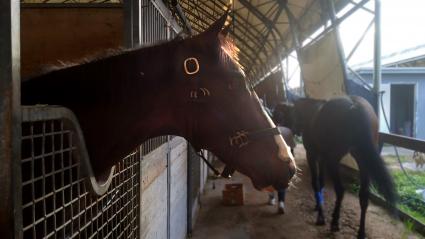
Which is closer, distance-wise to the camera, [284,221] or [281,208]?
[284,221]

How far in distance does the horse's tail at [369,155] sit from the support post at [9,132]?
4.71 meters

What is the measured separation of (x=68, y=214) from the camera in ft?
4.26

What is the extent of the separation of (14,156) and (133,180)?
4.08 feet

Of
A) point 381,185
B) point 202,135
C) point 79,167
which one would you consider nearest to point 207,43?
point 202,135

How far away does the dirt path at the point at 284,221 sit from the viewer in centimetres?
515

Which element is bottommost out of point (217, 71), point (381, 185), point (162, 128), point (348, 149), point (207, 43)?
point (381, 185)

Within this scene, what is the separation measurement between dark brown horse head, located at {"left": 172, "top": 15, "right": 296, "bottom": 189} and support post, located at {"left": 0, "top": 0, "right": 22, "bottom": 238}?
79cm

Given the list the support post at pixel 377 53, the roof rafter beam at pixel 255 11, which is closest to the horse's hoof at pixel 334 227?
the support post at pixel 377 53

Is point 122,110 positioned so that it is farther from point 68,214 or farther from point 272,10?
point 272,10

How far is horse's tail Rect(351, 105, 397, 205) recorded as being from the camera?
473 cm

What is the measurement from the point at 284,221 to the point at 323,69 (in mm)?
3629

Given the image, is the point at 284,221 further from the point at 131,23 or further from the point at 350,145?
the point at 131,23

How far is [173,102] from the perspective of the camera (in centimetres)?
161

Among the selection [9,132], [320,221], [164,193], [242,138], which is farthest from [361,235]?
[9,132]
